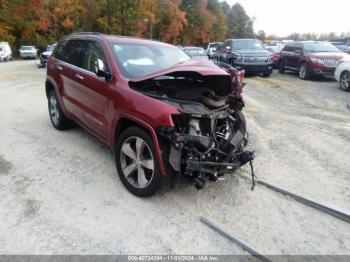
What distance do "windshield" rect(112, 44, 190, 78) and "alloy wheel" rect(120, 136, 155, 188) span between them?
948mm

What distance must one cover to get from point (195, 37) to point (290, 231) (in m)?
68.2

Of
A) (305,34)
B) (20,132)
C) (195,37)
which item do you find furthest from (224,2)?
(20,132)

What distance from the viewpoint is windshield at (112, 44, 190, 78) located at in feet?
15.5

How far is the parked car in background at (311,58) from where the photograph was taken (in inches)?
572

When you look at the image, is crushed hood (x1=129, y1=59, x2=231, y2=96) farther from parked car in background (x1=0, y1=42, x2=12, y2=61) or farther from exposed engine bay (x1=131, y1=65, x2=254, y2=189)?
parked car in background (x1=0, y1=42, x2=12, y2=61)

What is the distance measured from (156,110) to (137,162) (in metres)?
0.73

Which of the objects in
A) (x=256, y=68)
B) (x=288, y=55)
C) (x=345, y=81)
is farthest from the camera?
(x=288, y=55)

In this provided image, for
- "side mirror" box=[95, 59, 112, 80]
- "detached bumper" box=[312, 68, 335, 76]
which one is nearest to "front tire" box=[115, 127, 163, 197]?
"side mirror" box=[95, 59, 112, 80]

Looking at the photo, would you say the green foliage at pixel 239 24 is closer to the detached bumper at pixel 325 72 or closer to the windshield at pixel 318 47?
the windshield at pixel 318 47

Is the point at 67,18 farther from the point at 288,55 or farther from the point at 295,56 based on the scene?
the point at 295,56

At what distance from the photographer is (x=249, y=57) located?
15.6m

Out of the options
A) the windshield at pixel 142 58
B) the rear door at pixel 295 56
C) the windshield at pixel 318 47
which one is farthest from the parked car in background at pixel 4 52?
the windshield at pixel 142 58

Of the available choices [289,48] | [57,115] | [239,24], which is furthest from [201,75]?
[239,24]

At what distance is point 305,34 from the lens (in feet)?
324
